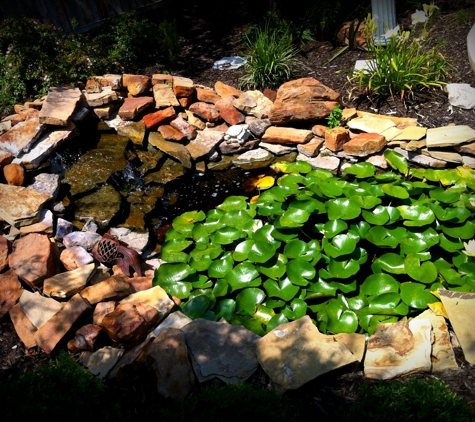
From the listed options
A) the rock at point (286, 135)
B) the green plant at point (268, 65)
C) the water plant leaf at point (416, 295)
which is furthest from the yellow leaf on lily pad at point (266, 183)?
the water plant leaf at point (416, 295)

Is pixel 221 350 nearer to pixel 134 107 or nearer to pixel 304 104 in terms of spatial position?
pixel 304 104

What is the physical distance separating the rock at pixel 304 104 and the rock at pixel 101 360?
3.25 m

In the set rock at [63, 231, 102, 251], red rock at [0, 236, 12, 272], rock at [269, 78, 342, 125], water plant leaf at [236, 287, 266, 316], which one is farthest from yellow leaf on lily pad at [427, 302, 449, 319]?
red rock at [0, 236, 12, 272]

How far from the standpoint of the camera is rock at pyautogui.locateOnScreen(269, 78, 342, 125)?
16.3 feet

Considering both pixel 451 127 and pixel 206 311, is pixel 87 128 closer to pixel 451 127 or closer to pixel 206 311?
pixel 206 311

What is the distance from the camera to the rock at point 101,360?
8.54ft

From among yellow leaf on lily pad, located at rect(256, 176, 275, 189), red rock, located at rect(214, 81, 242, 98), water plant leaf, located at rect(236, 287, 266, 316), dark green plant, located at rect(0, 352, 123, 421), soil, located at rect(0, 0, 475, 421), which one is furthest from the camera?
red rock, located at rect(214, 81, 242, 98)

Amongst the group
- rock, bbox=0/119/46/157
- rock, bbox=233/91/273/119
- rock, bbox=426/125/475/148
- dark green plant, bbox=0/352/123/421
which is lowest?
rock, bbox=426/125/475/148

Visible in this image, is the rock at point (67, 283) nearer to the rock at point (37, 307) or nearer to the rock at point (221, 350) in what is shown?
the rock at point (37, 307)

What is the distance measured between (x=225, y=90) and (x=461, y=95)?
8.76 ft

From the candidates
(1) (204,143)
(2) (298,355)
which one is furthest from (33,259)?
(1) (204,143)

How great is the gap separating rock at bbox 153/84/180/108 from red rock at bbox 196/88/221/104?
1.04 feet

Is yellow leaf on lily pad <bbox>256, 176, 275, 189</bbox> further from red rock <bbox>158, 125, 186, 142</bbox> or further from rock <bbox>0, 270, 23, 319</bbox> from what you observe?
rock <bbox>0, 270, 23, 319</bbox>

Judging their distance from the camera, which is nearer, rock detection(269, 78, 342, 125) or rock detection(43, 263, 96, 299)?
rock detection(43, 263, 96, 299)
